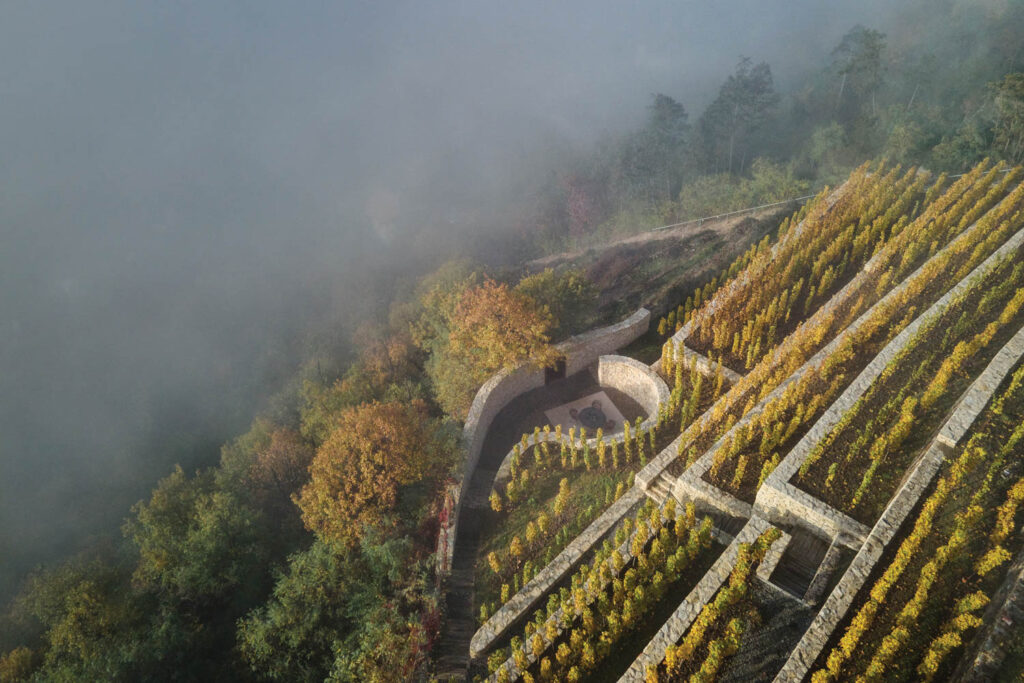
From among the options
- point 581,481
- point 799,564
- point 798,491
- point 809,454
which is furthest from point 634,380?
point 799,564

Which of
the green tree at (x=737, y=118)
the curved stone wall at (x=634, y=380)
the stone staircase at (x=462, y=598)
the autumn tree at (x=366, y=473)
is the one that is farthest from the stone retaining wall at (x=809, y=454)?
the green tree at (x=737, y=118)

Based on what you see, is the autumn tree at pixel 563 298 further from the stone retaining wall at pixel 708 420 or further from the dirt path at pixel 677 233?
the dirt path at pixel 677 233

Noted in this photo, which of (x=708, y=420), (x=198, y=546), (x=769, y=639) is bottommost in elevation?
(x=198, y=546)

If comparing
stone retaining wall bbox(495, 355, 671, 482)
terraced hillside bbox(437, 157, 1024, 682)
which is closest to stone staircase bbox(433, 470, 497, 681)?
terraced hillside bbox(437, 157, 1024, 682)

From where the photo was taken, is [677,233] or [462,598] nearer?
[462,598]

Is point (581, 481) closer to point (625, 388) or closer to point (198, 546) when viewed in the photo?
point (625, 388)

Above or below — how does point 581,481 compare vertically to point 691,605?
below

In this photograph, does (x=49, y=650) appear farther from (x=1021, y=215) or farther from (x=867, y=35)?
(x=867, y=35)
